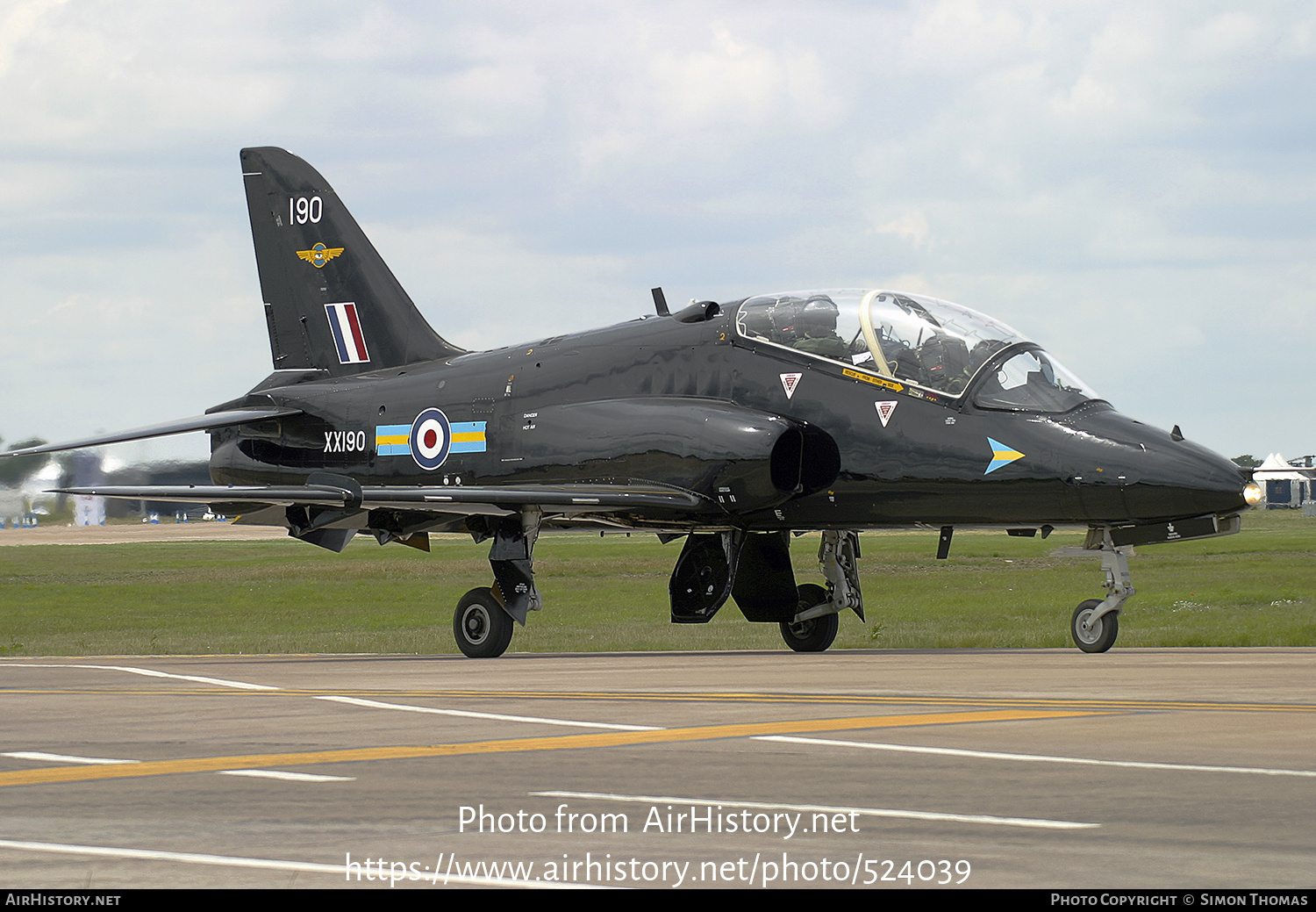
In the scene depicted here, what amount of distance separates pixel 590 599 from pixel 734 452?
26985 millimetres

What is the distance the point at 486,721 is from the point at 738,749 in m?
2.55

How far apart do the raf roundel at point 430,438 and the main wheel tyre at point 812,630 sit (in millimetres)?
5260

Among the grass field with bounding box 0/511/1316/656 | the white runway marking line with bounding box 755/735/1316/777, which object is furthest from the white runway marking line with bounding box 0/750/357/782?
the grass field with bounding box 0/511/1316/656

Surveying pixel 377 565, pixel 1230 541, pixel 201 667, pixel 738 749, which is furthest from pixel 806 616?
pixel 1230 541

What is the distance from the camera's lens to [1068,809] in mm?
7277

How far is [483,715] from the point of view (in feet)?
39.2

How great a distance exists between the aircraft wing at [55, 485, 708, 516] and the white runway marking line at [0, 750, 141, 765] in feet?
32.7

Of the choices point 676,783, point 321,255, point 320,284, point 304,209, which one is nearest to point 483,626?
point 320,284

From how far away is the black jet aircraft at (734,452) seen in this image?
17469 millimetres

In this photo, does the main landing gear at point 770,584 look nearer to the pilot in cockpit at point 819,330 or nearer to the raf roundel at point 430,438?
the pilot in cockpit at point 819,330

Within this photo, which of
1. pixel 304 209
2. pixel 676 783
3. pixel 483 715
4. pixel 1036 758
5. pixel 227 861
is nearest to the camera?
pixel 227 861

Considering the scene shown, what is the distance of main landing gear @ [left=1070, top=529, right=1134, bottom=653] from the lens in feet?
58.1

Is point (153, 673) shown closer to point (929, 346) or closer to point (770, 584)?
point (770, 584)

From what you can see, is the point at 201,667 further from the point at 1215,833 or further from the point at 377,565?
the point at 377,565
